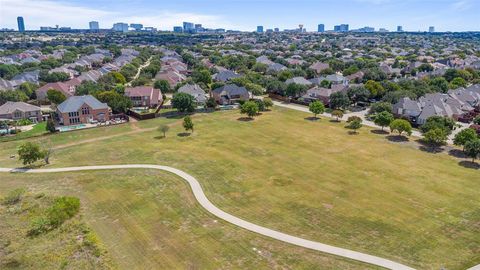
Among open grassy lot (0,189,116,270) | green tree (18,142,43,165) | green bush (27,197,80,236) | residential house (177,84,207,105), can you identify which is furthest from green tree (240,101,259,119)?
open grassy lot (0,189,116,270)

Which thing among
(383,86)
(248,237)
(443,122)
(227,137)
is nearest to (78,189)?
(248,237)

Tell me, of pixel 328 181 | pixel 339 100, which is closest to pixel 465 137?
pixel 328 181

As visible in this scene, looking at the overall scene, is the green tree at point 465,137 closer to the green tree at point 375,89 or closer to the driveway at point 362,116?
the driveway at point 362,116

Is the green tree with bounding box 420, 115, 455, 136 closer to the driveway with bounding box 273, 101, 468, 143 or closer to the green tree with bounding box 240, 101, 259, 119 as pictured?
the driveway with bounding box 273, 101, 468, 143

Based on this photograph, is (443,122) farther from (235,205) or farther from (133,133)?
(133,133)

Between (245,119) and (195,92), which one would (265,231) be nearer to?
(245,119)
